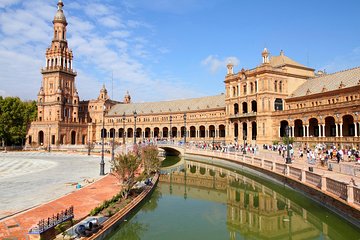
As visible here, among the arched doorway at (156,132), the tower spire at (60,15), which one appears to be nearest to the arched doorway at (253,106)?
the arched doorway at (156,132)

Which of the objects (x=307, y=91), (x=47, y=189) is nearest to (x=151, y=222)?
(x=47, y=189)

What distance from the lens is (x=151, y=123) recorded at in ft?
315

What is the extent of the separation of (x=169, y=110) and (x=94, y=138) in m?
27.7

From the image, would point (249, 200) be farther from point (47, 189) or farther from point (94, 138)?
point (94, 138)

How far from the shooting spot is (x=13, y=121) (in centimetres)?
8575

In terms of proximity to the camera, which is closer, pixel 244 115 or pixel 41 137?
pixel 244 115

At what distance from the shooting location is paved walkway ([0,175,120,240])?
13.3 meters

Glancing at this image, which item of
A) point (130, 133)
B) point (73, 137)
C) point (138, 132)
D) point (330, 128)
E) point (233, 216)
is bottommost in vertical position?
point (233, 216)

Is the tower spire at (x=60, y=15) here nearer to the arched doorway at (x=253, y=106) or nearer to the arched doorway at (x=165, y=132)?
the arched doorway at (x=165, y=132)

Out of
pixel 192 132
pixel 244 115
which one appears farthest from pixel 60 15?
pixel 244 115

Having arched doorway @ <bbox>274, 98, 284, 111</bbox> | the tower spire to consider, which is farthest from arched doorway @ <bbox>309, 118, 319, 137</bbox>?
the tower spire

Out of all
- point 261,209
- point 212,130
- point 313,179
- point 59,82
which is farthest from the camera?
point 59,82

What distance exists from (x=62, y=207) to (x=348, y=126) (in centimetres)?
4703

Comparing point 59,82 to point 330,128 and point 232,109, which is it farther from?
point 330,128
